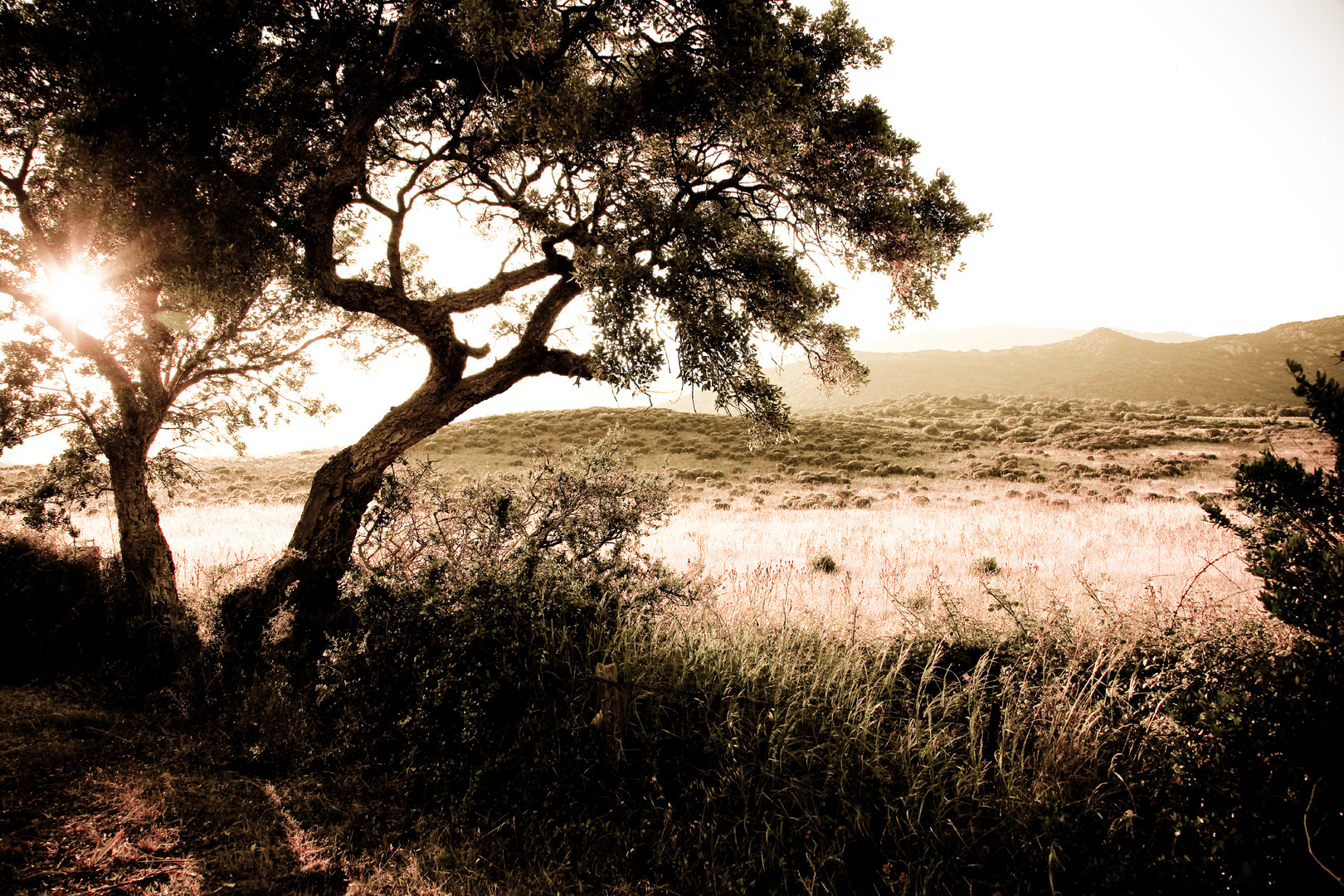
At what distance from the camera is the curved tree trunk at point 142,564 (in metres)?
6.35

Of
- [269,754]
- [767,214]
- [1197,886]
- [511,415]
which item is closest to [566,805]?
[269,754]

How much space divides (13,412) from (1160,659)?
1219 centimetres

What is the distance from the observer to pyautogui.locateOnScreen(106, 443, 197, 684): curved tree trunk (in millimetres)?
6348

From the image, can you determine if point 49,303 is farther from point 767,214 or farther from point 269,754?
point 767,214

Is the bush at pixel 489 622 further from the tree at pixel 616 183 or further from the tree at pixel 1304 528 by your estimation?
the tree at pixel 1304 528

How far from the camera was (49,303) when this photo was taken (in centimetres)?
637

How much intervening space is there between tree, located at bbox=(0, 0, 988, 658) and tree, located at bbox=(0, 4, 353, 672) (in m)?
0.10

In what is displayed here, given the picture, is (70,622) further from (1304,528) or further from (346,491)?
(1304,528)

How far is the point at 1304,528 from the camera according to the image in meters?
2.55

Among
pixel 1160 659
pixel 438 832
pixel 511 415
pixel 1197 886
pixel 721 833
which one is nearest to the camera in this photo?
pixel 1197 886

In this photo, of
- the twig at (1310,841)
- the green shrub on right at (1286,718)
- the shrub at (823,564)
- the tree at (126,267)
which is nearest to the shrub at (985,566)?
the shrub at (823,564)

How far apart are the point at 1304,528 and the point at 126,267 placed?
30.6ft

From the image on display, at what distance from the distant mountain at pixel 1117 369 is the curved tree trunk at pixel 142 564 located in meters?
58.2

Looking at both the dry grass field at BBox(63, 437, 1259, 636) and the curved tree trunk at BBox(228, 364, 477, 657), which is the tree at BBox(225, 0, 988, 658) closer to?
the curved tree trunk at BBox(228, 364, 477, 657)
